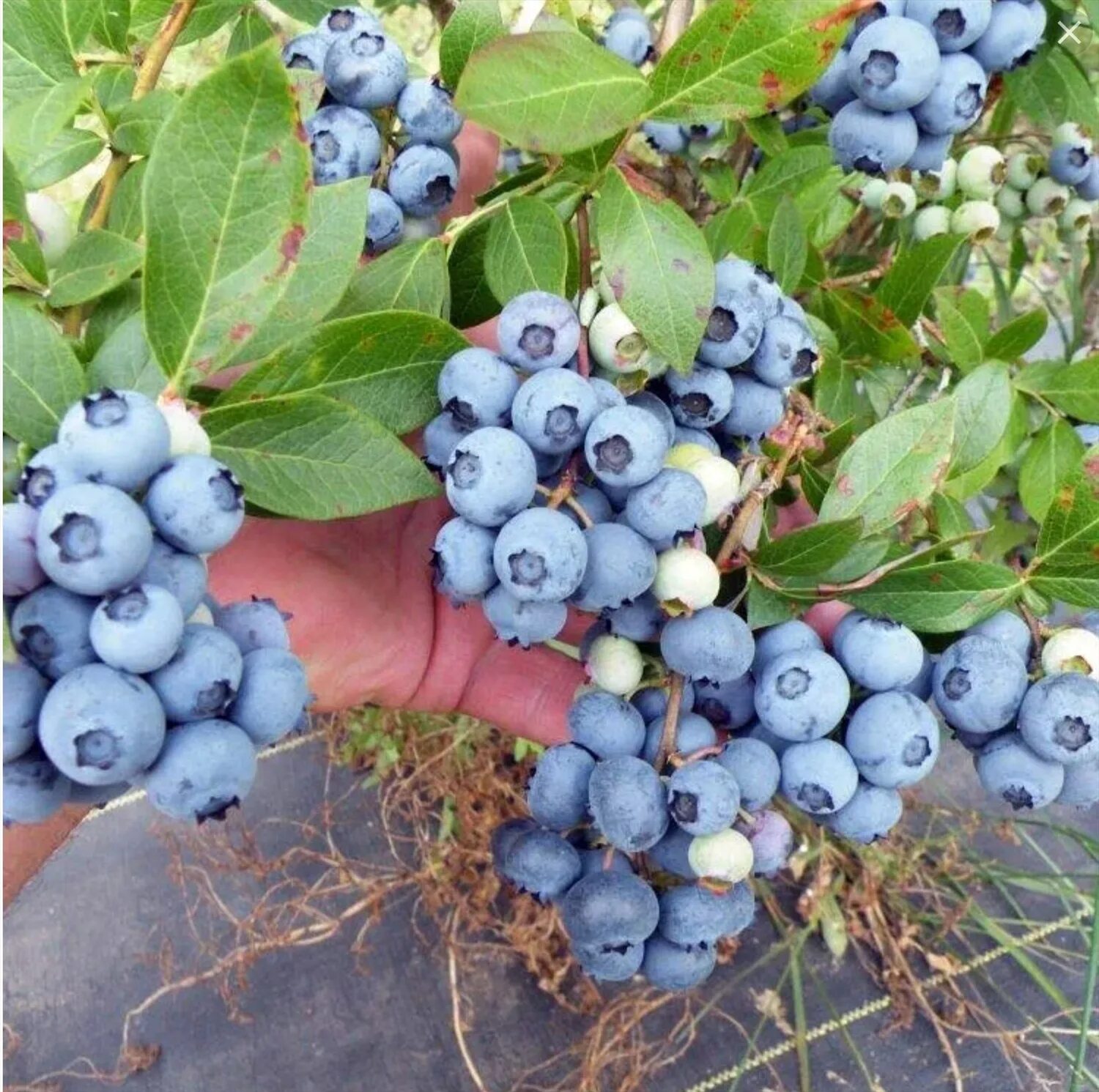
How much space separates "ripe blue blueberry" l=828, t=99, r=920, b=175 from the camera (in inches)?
38.6

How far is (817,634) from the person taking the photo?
0.86 m

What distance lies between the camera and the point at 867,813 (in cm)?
80

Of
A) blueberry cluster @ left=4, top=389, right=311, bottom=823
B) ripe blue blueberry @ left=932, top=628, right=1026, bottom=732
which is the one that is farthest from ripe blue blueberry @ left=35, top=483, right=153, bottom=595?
ripe blue blueberry @ left=932, top=628, right=1026, bottom=732

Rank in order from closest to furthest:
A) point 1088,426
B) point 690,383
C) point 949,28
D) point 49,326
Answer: point 49,326 < point 690,383 < point 949,28 < point 1088,426

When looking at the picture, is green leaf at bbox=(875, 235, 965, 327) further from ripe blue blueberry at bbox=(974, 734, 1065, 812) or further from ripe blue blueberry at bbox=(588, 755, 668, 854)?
A: ripe blue blueberry at bbox=(588, 755, 668, 854)

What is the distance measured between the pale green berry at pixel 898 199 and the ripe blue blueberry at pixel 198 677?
926mm

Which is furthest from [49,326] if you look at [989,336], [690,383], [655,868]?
[989,336]

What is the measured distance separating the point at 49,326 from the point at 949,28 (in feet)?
2.61

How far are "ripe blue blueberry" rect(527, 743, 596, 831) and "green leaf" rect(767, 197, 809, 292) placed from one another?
0.49 m

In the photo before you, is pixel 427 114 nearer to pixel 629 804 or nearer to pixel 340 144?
pixel 340 144

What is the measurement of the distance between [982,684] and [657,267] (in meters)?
0.37

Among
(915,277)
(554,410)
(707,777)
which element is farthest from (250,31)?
(707,777)

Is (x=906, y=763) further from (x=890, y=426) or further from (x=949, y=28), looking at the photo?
(x=949, y=28)

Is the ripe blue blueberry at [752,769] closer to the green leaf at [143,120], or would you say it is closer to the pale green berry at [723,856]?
the pale green berry at [723,856]
